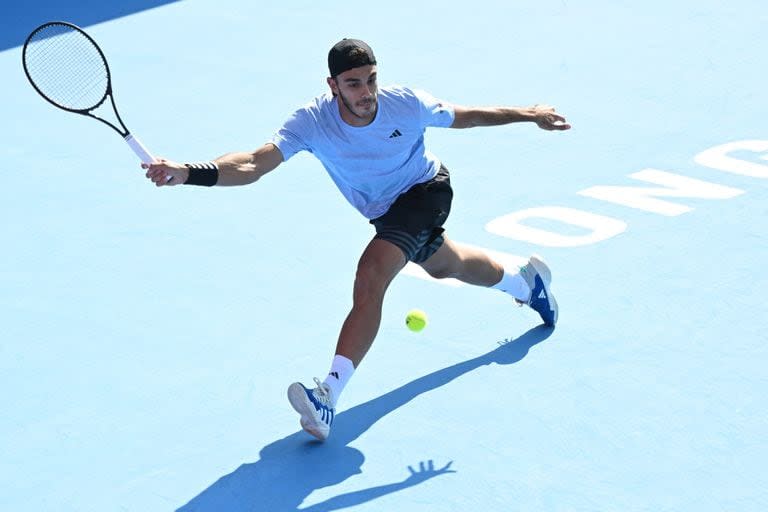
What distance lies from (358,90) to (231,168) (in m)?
0.68

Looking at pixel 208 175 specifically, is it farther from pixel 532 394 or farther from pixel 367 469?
pixel 532 394

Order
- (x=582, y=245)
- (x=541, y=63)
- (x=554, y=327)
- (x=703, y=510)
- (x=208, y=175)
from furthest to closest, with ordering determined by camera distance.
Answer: (x=541, y=63) → (x=582, y=245) → (x=554, y=327) → (x=208, y=175) → (x=703, y=510)

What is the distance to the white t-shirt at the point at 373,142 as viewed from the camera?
233 inches

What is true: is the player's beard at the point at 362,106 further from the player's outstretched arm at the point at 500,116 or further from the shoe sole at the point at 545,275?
the shoe sole at the point at 545,275

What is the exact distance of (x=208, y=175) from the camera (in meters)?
5.45

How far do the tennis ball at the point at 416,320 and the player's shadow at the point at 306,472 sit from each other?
471 mm

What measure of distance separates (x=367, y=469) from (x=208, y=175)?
140cm

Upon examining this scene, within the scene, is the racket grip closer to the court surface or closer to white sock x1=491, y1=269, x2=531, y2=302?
the court surface

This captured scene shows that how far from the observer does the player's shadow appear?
17.2 ft

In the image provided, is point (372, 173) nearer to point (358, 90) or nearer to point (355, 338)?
point (358, 90)

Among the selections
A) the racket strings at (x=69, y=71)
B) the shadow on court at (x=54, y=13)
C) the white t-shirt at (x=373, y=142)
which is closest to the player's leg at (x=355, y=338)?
the white t-shirt at (x=373, y=142)

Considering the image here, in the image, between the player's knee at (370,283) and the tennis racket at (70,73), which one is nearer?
the player's knee at (370,283)

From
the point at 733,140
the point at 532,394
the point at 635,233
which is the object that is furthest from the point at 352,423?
the point at 733,140

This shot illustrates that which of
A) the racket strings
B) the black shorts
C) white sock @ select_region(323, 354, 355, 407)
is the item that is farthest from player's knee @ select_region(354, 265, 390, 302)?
the racket strings
